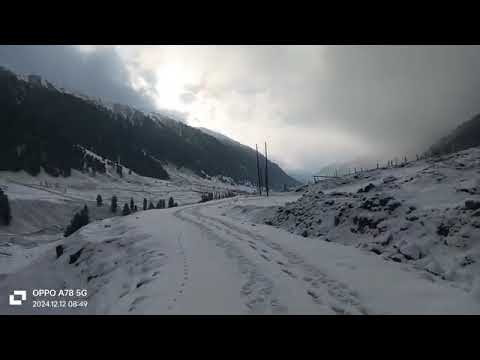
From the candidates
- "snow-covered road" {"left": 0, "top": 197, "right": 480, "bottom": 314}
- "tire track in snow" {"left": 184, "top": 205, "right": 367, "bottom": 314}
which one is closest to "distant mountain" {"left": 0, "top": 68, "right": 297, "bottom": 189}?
"snow-covered road" {"left": 0, "top": 197, "right": 480, "bottom": 314}

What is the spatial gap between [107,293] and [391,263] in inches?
343

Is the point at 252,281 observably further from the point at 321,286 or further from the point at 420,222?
the point at 420,222

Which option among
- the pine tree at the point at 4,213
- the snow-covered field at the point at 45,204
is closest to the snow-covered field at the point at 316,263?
the snow-covered field at the point at 45,204

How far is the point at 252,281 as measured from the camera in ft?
21.1

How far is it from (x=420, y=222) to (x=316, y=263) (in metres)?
3.69

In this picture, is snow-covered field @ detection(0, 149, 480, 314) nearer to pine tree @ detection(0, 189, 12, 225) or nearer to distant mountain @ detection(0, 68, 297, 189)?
pine tree @ detection(0, 189, 12, 225)

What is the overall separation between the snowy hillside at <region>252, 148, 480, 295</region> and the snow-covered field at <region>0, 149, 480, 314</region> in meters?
0.04

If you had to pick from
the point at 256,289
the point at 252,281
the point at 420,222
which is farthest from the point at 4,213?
the point at 420,222

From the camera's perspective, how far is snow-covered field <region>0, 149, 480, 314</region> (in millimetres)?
5266

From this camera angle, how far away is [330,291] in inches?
227

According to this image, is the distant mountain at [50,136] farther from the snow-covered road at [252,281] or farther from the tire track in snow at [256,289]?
the tire track in snow at [256,289]
